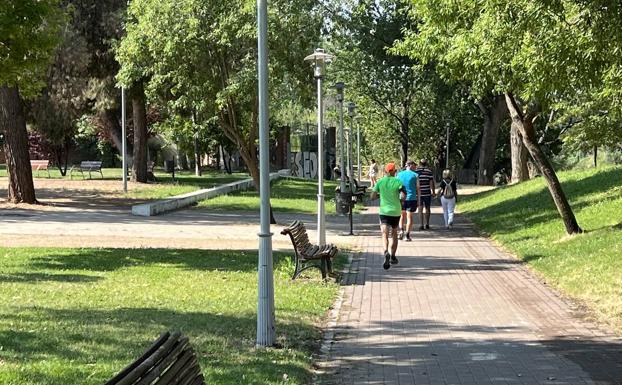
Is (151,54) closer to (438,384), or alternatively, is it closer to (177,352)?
(438,384)

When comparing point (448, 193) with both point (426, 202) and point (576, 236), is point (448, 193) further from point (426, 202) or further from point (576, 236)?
point (576, 236)

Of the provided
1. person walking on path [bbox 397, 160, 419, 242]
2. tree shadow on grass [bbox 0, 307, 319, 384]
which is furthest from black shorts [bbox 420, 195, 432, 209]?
tree shadow on grass [bbox 0, 307, 319, 384]

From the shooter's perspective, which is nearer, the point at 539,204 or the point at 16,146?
the point at 539,204

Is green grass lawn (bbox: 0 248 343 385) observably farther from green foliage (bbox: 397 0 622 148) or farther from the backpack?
the backpack

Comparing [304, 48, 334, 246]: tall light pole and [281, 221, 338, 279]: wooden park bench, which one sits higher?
[304, 48, 334, 246]: tall light pole

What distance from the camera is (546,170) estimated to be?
1628cm

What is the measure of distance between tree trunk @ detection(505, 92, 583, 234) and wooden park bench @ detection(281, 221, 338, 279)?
5.65 metres

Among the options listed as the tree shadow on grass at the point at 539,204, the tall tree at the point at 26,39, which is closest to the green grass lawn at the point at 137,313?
the tall tree at the point at 26,39

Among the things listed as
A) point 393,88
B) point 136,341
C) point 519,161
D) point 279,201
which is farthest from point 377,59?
point 136,341

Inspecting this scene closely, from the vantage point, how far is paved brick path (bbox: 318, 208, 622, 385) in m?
6.75

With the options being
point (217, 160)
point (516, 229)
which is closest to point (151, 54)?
point (516, 229)

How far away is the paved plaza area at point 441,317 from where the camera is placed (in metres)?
6.84

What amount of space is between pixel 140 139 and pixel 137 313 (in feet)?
92.6

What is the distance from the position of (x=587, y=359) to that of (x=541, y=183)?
20.1m
